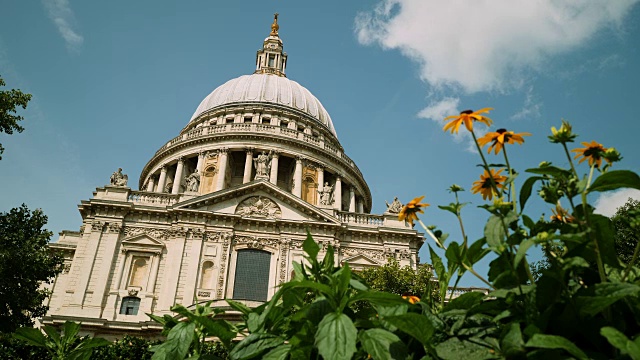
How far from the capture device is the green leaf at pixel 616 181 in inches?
103

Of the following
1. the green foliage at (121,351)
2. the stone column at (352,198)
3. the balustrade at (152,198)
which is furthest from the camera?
the stone column at (352,198)

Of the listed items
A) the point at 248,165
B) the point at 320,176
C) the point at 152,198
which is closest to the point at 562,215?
the point at 152,198

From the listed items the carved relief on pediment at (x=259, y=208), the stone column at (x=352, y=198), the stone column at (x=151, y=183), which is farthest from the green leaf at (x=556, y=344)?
the stone column at (x=151, y=183)

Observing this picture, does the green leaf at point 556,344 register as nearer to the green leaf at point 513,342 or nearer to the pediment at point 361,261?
the green leaf at point 513,342

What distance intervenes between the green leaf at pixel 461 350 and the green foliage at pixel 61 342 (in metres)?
3.21

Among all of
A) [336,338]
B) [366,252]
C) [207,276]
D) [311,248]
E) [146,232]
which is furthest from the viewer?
[366,252]

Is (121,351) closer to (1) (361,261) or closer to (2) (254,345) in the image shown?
(2) (254,345)

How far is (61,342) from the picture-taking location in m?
4.76

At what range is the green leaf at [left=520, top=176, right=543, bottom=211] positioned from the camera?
3078 mm

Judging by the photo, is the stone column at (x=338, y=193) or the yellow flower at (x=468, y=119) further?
the stone column at (x=338, y=193)

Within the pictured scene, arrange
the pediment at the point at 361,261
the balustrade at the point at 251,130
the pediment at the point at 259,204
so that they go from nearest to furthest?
the pediment at the point at 361,261
the pediment at the point at 259,204
the balustrade at the point at 251,130

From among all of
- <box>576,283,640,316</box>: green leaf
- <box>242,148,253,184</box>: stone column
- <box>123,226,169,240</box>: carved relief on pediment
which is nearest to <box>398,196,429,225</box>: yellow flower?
<box>576,283,640,316</box>: green leaf

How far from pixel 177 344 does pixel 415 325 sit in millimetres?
1672

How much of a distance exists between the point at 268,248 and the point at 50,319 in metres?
14.1
